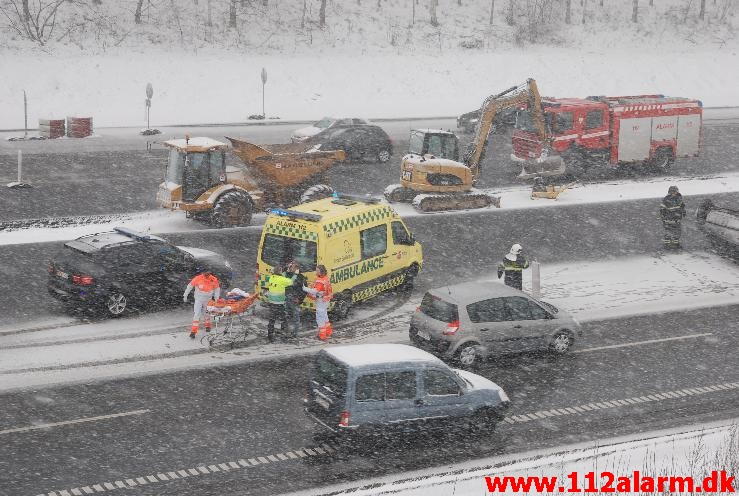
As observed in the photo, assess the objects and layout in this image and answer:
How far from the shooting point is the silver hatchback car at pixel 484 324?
1880 cm

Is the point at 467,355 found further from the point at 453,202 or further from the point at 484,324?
the point at 453,202

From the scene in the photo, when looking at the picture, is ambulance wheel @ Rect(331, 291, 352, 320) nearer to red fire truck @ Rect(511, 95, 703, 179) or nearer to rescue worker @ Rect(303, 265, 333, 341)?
rescue worker @ Rect(303, 265, 333, 341)

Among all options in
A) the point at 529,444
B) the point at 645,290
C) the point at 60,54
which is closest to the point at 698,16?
the point at 60,54

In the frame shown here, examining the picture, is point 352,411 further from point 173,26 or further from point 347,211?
point 173,26

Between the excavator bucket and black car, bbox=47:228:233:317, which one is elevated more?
the excavator bucket

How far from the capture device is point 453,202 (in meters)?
30.7

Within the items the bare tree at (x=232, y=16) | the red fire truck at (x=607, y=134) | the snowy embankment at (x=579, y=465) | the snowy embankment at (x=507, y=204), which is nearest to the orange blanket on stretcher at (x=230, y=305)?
the snowy embankment at (x=579, y=465)

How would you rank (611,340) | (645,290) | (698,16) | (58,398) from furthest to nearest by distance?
(698,16) → (645,290) → (611,340) → (58,398)

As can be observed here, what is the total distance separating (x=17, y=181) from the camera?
31500 millimetres

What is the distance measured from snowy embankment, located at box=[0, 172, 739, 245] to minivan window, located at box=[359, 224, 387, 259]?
589cm

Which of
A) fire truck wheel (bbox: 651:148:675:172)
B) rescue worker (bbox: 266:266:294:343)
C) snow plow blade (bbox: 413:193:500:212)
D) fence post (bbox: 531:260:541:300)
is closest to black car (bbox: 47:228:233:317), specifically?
rescue worker (bbox: 266:266:294:343)

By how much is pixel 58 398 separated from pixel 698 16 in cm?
6243

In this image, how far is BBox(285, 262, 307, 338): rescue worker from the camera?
20.3m

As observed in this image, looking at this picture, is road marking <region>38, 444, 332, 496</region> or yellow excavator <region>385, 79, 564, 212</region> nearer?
road marking <region>38, 444, 332, 496</region>
